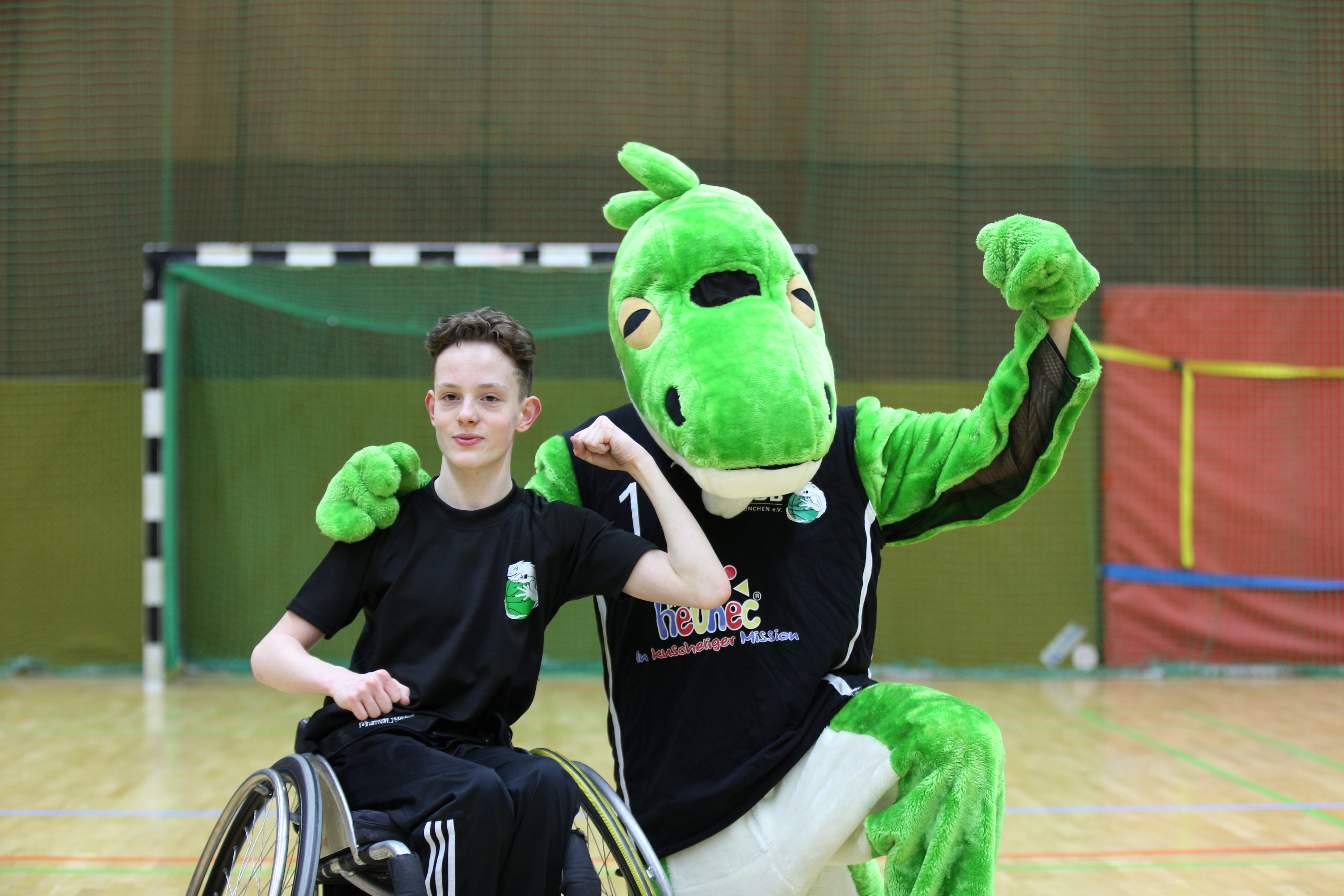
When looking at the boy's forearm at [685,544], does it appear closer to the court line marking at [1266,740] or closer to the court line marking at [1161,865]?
the court line marking at [1161,865]

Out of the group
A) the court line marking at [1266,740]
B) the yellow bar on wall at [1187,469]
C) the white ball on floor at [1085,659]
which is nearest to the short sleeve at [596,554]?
the court line marking at [1266,740]

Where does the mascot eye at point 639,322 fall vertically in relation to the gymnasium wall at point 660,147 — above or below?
below

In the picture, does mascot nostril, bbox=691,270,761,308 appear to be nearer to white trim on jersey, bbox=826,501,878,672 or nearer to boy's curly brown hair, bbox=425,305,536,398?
boy's curly brown hair, bbox=425,305,536,398

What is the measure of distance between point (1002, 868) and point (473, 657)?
74.0 inches

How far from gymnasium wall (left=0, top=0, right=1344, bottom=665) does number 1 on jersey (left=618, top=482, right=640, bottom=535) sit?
429 centimetres

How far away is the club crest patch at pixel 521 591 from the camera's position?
5.30ft

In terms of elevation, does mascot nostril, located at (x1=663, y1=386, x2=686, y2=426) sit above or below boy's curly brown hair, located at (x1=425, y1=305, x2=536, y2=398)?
below

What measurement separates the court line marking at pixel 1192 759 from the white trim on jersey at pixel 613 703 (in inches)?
97.7

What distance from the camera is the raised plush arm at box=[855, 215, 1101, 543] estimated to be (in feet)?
5.11

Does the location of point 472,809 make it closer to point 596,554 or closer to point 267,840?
point 596,554

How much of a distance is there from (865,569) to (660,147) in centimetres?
467

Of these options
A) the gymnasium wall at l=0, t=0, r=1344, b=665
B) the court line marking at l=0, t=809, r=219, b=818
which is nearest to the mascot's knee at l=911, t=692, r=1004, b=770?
the court line marking at l=0, t=809, r=219, b=818

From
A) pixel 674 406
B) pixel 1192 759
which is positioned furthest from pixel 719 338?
pixel 1192 759

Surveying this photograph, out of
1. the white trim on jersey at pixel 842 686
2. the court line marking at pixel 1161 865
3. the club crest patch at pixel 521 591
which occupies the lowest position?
the court line marking at pixel 1161 865
